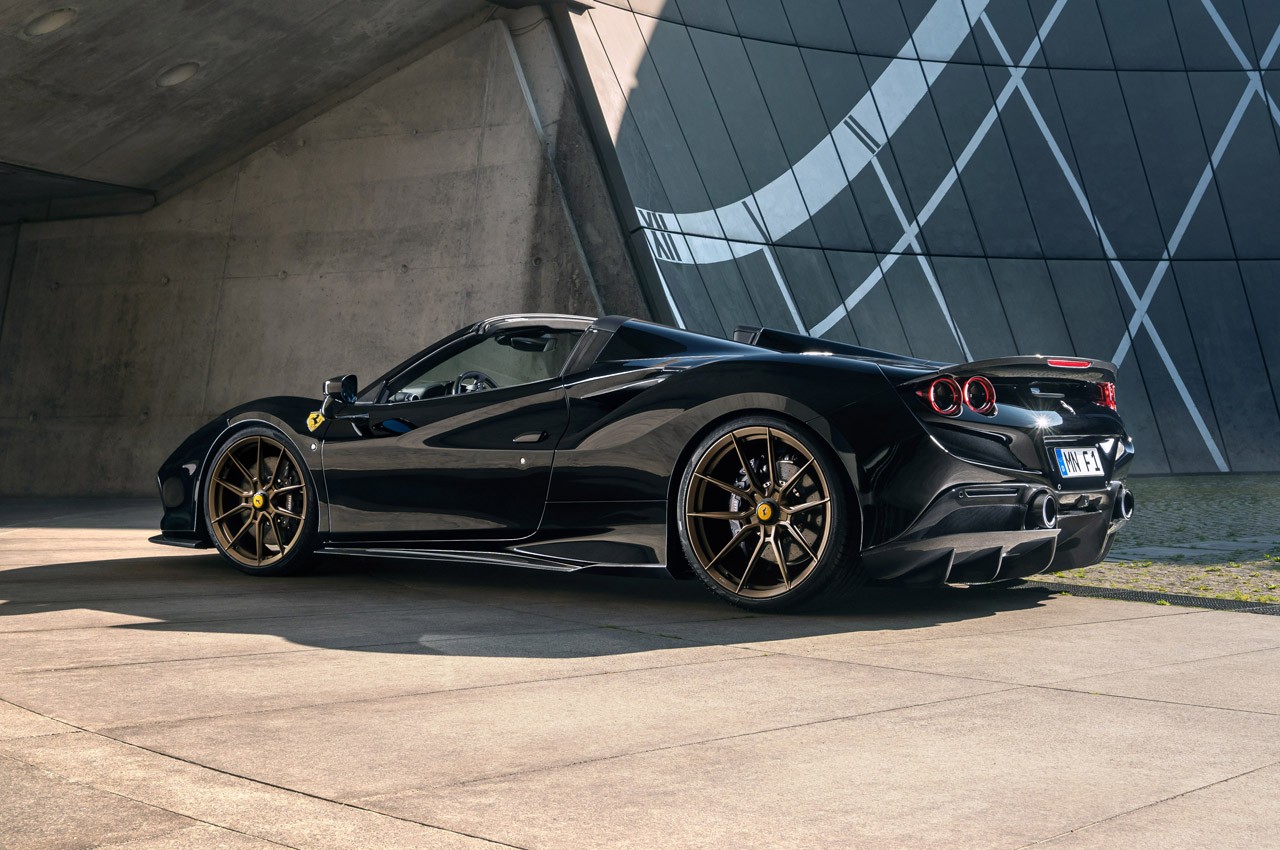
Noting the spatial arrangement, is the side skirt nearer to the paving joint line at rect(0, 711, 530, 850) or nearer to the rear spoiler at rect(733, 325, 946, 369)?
the rear spoiler at rect(733, 325, 946, 369)

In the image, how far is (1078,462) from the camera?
5.25m

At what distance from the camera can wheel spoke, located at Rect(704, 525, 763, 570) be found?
196 inches

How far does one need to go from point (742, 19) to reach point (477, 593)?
16.6 m

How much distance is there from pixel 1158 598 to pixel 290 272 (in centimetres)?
1308

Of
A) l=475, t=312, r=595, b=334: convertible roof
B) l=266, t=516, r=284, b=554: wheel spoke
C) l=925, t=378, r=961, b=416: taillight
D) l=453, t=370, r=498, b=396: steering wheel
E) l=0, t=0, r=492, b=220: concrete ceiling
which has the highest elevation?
l=0, t=0, r=492, b=220: concrete ceiling

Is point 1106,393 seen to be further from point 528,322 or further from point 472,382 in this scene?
point 472,382

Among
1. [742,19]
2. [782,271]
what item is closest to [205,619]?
[782,271]

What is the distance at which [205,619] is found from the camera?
4734 mm

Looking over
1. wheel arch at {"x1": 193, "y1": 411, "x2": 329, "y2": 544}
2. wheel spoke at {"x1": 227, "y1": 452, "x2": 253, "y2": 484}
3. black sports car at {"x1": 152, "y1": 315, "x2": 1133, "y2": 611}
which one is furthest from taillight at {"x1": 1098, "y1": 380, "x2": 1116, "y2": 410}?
wheel spoke at {"x1": 227, "y1": 452, "x2": 253, "y2": 484}

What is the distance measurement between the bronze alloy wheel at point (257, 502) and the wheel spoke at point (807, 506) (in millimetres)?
2465

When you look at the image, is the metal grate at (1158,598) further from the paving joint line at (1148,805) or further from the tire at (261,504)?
the tire at (261,504)

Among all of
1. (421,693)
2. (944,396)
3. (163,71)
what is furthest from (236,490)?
(163,71)

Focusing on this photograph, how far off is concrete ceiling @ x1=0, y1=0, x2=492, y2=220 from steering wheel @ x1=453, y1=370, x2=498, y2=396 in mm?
8207

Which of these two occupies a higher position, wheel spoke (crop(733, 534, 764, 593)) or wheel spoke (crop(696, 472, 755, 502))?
wheel spoke (crop(696, 472, 755, 502))
